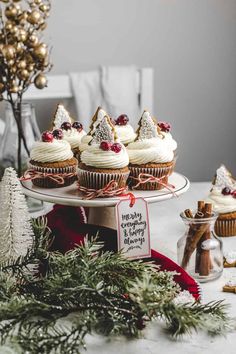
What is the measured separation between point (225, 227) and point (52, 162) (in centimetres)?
50

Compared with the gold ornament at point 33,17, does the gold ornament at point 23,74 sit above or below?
below

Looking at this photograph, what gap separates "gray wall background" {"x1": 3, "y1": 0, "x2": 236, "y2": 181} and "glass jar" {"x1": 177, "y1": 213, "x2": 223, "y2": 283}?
2.18 m

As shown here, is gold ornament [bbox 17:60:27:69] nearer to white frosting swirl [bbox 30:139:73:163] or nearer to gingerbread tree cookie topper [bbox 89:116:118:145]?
white frosting swirl [bbox 30:139:73:163]

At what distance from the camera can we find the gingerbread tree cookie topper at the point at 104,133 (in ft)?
4.99

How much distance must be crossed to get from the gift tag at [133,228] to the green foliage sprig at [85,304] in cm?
12

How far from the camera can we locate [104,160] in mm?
1543

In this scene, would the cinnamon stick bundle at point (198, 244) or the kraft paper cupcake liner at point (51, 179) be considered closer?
the cinnamon stick bundle at point (198, 244)

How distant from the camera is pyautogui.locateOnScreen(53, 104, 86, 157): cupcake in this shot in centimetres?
176

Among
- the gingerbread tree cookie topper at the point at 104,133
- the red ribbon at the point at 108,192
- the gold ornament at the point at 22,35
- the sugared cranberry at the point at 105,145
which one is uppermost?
the gold ornament at the point at 22,35

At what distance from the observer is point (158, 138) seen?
5.41 feet

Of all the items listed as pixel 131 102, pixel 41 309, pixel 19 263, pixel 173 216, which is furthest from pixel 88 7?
pixel 41 309

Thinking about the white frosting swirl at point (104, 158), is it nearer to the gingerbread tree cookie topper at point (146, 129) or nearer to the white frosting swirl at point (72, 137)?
the gingerbread tree cookie topper at point (146, 129)

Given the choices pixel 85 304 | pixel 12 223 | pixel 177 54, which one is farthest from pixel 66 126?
pixel 177 54

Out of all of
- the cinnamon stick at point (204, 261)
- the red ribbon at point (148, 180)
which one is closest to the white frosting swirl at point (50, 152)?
the red ribbon at point (148, 180)
